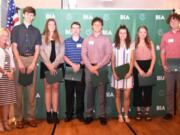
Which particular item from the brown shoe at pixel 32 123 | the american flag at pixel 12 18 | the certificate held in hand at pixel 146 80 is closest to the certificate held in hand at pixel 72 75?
the brown shoe at pixel 32 123

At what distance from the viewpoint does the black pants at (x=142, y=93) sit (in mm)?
5105

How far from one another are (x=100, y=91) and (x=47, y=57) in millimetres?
935

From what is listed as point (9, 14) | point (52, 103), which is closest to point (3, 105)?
point (52, 103)

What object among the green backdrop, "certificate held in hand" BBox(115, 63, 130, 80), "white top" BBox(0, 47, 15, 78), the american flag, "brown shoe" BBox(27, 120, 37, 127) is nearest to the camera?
"white top" BBox(0, 47, 15, 78)

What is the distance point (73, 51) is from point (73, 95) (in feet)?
2.21

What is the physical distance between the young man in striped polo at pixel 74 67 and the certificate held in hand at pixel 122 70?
53cm

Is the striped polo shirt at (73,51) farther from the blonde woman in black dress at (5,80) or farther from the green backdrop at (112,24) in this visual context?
the blonde woman in black dress at (5,80)

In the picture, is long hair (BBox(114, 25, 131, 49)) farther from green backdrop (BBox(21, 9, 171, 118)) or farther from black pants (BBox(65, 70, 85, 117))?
black pants (BBox(65, 70, 85, 117))

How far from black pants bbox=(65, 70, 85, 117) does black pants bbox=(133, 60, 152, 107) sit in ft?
2.68

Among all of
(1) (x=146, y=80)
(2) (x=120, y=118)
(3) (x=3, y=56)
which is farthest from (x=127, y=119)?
(3) (x=3, y=56)

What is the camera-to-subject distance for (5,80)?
4.37 meters

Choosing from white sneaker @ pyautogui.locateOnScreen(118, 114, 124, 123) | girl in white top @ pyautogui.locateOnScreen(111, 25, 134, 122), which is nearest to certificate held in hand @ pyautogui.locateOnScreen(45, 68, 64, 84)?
girl in white top @ pyautogui.locateOnScreen(111, 25, 134, 122)

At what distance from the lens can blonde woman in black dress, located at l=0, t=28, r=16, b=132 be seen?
4.33 m

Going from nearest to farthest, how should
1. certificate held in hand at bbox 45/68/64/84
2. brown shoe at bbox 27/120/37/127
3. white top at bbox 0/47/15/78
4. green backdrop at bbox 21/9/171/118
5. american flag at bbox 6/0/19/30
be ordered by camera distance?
white top at bbox 0/47/15/78
brown shoe at bbox 27/120/37/127
certificate held in hand at bbox 45/68/64/84
green backdrop at bbox 21/9/171/118
american flag at bbox 6/0/19/30
